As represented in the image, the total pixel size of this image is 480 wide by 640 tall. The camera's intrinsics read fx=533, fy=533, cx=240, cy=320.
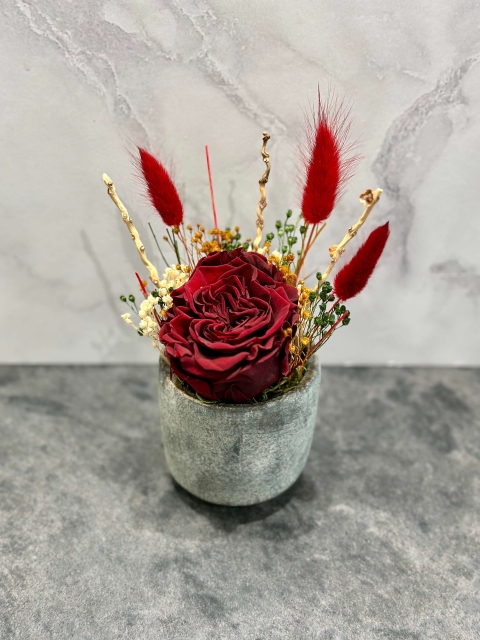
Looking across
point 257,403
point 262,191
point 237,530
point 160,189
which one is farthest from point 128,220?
point 237,530

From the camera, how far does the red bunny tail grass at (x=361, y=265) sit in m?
0.58

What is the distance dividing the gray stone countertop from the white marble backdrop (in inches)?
8.2

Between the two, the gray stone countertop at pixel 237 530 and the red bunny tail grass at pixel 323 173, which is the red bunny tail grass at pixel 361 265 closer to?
the red bunny tail grass at pixel 323 173

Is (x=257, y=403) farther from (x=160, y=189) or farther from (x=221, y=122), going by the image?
(x=221, y=122)

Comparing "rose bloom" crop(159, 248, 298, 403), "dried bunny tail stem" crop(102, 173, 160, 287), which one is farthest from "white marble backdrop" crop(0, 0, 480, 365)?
"rose bloom" crop(159, 248, 298, 403)

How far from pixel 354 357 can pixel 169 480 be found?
43cm

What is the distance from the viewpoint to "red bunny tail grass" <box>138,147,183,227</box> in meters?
0.65

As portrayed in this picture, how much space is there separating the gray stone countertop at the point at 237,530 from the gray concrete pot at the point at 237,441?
0.08m

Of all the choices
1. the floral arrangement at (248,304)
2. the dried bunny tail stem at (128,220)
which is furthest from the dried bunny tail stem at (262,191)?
the dried bunny tail stem at (128,220)

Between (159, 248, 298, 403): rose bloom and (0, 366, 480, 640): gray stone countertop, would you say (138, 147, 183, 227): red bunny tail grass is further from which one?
(0, 366, 480, 640): gray stone countertop

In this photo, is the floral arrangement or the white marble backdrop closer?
the floral arrangement

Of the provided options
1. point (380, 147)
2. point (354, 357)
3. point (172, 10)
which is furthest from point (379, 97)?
point (354, 357)

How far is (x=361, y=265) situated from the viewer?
0.59 metres

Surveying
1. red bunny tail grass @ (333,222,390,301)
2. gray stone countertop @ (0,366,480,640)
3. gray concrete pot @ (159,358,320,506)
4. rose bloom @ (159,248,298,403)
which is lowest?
gray stone countertop @ (0,366,480,640)
